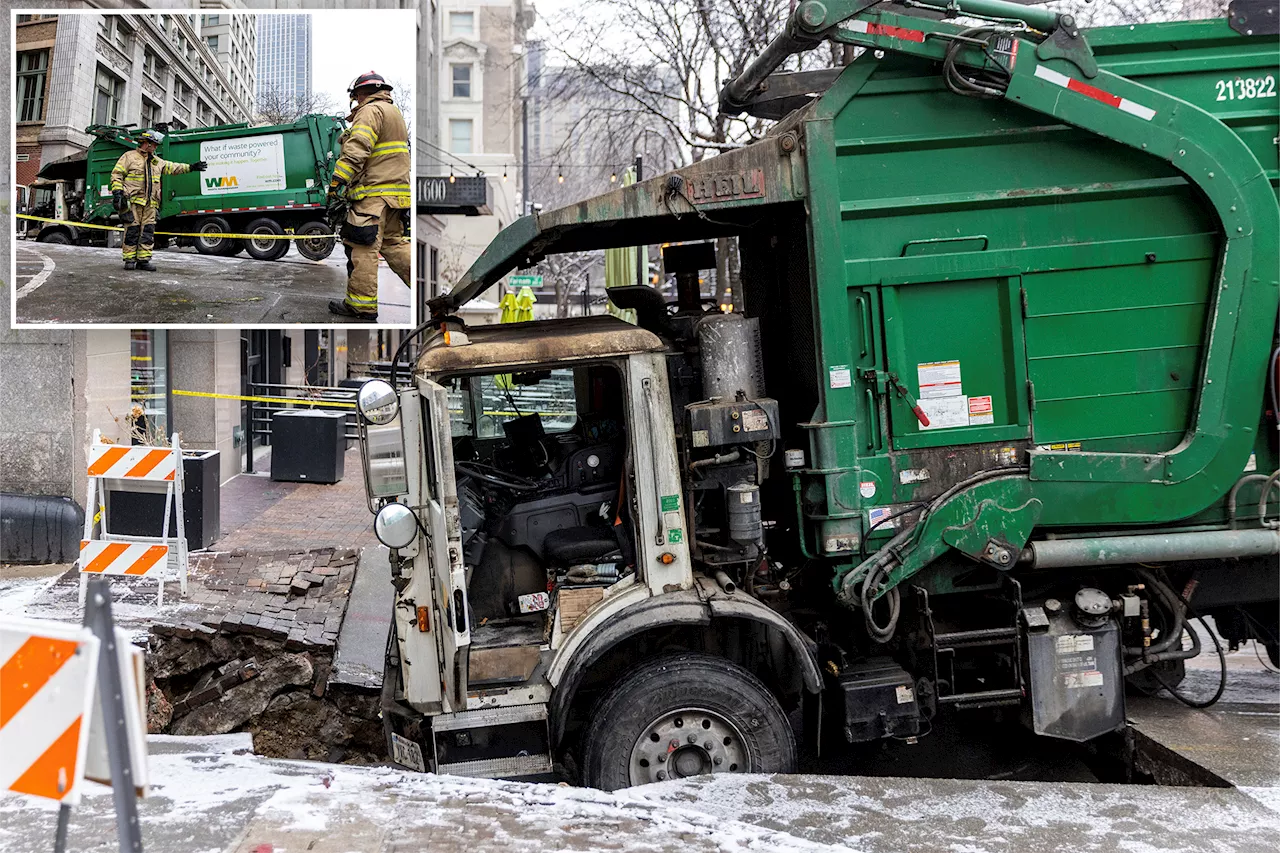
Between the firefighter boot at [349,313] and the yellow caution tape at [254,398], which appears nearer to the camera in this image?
the firefighter boot at [349,313]

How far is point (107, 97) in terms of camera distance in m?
9.43

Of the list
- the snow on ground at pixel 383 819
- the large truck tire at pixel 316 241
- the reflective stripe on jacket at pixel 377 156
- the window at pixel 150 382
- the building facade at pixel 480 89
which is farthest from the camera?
the building facade at pixel 480 89

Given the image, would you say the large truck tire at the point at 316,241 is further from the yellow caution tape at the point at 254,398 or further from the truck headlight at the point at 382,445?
the truck headlight at the point at 382,445

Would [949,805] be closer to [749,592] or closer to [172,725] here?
[749,592]

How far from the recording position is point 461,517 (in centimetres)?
527

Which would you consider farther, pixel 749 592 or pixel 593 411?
pixel 593 411

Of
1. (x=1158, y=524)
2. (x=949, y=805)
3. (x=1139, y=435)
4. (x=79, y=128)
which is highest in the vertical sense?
(x=79, y=128)

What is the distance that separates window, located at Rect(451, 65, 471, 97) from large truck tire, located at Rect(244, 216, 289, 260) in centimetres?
4022

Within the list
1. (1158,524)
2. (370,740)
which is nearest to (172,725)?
(370,740)

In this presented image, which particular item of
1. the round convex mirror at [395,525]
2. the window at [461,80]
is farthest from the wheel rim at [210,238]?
the window at [461,80]

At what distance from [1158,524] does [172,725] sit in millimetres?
5295

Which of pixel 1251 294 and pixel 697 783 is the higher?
pixel 1251 294

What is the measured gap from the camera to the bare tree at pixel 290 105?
9578mm

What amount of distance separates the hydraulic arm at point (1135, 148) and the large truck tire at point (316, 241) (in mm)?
5772
